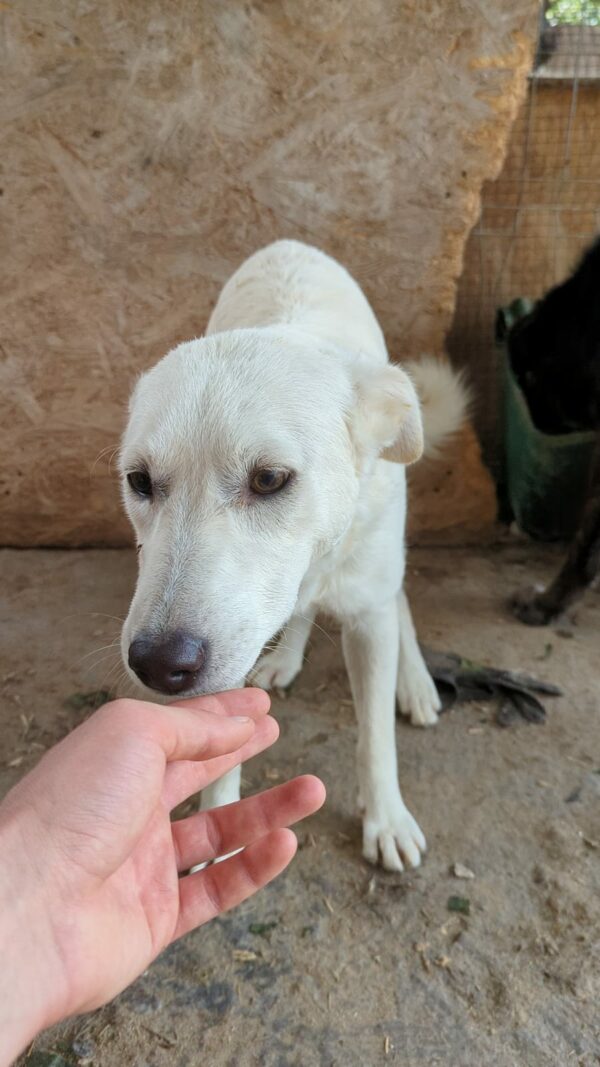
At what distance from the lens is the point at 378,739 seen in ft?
7.11

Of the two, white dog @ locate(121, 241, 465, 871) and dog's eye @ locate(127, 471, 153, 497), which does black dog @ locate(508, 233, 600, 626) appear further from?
dog's eye @ locate(127, 471, 153, 497)

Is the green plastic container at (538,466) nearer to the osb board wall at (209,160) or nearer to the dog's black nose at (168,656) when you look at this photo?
the osb board wall at (209,160)

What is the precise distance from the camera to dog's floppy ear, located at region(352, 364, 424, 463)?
1.74 meters

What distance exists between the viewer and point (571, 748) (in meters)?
2.51

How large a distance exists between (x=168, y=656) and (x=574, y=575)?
2.43 m

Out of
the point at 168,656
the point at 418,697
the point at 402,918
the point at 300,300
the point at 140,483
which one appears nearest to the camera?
the point at 168,656

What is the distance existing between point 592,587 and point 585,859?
1638mm

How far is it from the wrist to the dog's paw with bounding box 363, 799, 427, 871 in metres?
1.20

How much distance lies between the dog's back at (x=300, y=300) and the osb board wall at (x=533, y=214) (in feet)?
4.42

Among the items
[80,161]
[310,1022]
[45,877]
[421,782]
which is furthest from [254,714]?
[80,161]

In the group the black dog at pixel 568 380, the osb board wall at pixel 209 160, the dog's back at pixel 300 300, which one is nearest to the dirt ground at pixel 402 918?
the black dog at pixel 568 380

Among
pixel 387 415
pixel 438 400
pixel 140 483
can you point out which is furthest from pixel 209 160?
pixel 140 483

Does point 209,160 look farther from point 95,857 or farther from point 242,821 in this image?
point 95,857

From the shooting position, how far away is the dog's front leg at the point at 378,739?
210cm
